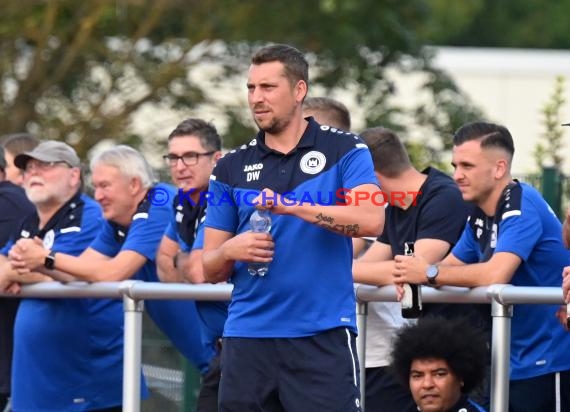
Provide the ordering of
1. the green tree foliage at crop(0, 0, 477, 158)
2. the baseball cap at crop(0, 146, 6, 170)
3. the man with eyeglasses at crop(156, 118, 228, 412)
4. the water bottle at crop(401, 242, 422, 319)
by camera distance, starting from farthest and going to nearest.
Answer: the green tree foliage at crop(0, 0, 477, 158), the baseball cap at crop(0, 146, 6, 170), the man with eyeglasses at crop(156, 118, 228, 412), the water bottle at crop(401, 242, 422, 319)

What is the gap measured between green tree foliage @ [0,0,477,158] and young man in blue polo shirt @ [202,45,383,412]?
839 cm

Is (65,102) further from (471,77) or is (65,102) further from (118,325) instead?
(471,77)

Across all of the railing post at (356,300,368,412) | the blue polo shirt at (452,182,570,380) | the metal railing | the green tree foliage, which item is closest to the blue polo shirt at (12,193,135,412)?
the metal railing

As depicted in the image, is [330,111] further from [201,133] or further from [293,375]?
[293,375]

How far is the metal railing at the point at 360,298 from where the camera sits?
665 cm

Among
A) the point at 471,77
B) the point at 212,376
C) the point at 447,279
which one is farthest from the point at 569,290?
the point at 471,77

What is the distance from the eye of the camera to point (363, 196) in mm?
6223

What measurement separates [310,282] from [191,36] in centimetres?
933

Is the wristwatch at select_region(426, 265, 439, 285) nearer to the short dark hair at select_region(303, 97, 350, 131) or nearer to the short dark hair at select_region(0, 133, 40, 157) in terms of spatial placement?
the short dark hair at select_region(303, 97, 350, 131)

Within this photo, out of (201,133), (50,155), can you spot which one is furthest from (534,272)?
(50,155)

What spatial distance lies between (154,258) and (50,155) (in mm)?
939

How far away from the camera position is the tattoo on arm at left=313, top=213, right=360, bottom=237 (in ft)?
20.0

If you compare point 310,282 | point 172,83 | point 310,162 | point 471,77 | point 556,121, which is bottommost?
point 310,282

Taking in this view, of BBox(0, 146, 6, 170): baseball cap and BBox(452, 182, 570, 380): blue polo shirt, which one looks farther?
BBox(0, 146, 6, 170): baseball cap
